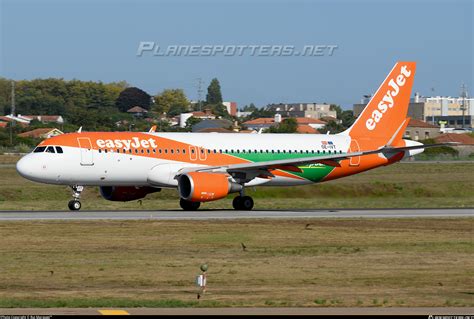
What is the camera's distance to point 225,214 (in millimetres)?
45875

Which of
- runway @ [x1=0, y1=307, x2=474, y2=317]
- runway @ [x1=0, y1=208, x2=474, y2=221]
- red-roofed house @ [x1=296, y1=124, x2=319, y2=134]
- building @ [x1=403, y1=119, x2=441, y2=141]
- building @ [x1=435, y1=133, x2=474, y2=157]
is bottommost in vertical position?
runway @ [x1=0, y1=307, x2=474, y2=317]

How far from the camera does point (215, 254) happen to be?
3175cm

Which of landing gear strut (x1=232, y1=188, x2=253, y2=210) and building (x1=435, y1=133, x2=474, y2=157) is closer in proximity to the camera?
landing gear strut (x1=232, y1=188, x2=253, y2=210)

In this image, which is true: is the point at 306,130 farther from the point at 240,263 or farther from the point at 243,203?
the point at 240,263

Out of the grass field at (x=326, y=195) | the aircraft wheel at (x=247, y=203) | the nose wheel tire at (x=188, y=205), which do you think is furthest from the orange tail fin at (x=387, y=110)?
the nose wheel tire at (x=188, y=205)

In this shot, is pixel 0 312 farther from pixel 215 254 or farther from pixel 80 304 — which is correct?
pixel 215 254

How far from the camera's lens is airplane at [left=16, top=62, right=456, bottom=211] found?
153ft

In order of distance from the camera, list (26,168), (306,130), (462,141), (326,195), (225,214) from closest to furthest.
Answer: (225,214), (26,168), (326,195), (462,141), (306,130)

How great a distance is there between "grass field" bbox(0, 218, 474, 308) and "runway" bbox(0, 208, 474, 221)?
223 cm

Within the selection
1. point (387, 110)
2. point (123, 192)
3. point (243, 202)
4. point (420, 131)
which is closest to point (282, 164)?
point (243, 202)

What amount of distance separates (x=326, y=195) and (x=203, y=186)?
12.9 metres

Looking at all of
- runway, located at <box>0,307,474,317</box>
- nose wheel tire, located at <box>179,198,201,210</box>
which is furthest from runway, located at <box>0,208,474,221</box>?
runway, located at <box>0,307,474,317</box>

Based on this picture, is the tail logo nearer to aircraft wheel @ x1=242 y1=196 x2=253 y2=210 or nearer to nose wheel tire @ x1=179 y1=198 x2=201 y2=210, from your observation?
aircraft wheel @ x1=242 y1=196 x2=253 y2=210

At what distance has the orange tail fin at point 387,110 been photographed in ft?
181
